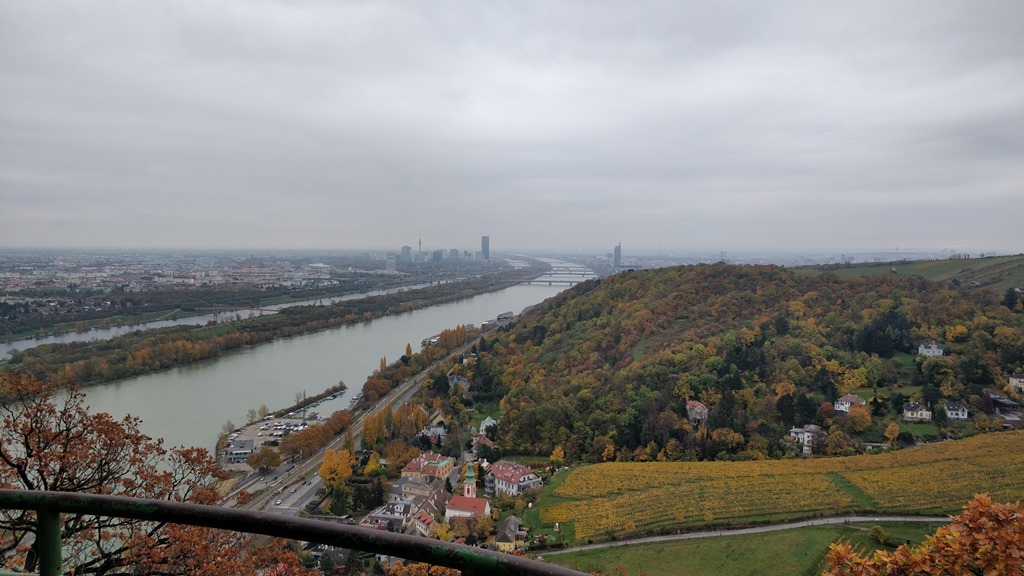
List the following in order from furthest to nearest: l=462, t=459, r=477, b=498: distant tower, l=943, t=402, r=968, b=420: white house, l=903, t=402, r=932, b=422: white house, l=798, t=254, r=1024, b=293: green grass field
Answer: l=798, t=254, r=1024, b=293: green grass field, l=903, t=402, r=932, b=422: white house, l=943, t=402, r=968, b=420: white house, l=462, t=459, r=477, b=498: distant tower

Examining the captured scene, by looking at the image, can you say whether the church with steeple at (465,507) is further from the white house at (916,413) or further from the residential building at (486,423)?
the white house at (916,413)

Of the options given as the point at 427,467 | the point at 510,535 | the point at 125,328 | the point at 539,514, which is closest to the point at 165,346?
the point at 125,328

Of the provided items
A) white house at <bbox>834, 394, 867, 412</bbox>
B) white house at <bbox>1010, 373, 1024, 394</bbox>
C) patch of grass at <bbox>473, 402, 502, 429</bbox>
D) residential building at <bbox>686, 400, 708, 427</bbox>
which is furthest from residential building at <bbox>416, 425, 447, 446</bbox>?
white house at <bbox>1010, 373, 1024, 394</bbox>

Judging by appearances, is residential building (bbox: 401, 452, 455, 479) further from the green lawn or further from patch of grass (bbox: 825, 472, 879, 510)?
patch of grass (bbox: 825, 472, 879, 510)

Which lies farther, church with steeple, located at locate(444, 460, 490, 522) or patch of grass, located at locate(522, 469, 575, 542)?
church with steeple, located at locate(444, 460, 490, 522)

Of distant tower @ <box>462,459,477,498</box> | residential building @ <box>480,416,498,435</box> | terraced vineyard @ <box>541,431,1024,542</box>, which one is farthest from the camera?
residential building @ <box>480,416,498,435</box>

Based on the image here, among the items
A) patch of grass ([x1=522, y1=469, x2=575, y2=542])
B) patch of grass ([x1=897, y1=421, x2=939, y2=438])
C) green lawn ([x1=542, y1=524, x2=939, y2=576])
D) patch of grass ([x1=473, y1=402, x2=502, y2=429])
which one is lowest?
patch of grass ([x1=473, y1=402, x2=502, y2=429])

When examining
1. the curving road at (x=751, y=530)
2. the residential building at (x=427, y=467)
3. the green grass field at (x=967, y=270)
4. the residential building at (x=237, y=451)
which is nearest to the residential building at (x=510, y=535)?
the curving road at (x=751, y=530)

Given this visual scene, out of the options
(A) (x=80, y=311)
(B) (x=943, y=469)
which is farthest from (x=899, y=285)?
(A) (x=80, y=311)
